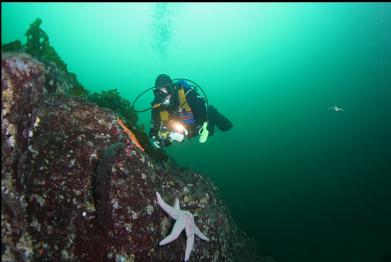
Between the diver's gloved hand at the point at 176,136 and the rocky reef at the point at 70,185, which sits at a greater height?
the diver's gloved hand at the point at 176,136

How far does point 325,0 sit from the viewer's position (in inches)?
4218

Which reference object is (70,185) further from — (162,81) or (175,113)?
(162,81)

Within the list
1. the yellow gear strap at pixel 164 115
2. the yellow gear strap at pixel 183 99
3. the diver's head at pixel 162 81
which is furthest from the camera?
the diver's head at pixel 162 81

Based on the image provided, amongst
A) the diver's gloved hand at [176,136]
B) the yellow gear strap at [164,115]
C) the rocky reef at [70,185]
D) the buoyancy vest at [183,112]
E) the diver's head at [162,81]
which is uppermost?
the diver's head at [162,81]

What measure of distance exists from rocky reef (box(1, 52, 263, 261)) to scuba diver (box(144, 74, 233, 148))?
5.53 feet

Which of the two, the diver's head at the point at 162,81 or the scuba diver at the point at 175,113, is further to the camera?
the diver's head at the point at 162,81

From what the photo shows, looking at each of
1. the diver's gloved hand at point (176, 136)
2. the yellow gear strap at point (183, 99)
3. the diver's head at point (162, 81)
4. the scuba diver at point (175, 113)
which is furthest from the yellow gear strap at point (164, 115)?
the diver's head at point (162, 81)

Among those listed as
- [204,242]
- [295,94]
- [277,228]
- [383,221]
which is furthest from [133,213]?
[295,94]

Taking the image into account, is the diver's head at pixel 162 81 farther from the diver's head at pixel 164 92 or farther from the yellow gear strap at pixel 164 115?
the yellow gear strap at pixel 164 115

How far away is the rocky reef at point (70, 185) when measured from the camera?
268 centimetres

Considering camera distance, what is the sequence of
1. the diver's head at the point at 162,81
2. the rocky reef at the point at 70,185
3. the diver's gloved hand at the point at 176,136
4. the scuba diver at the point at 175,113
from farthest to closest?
1. the diver's head at the point at 162,81
2. the scuba diver at the point at 175,113
3. the diver's gloved hand at the point at 176,136
4. the rocky reef at the point at 70,185

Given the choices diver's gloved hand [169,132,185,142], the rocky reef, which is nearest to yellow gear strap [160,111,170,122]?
diver's gloved hand [169,132,185,142]

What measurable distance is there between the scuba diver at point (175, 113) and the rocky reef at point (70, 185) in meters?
1.69

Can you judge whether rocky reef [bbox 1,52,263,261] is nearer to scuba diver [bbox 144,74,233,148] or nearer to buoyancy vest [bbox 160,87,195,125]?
scuba diver [bbox 144,74,233,148]
